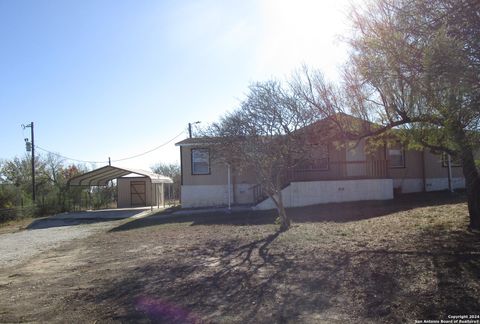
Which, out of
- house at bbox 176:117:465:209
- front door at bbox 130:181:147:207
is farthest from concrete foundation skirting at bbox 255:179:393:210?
front door at bbox 130:181:147:207

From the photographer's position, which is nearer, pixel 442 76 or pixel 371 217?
pixel 442 76

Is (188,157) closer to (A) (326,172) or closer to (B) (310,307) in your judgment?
(A) (326,172)

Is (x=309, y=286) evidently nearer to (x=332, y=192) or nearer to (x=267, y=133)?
(x=267, y=133)

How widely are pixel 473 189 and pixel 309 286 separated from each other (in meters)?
5.47

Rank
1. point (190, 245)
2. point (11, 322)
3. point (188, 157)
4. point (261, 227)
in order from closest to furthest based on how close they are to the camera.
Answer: point (11, 322) → point (190, 245) → point (261, 227) → point (188, 157)

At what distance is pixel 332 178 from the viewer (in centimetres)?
2025

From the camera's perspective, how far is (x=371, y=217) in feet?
44.0

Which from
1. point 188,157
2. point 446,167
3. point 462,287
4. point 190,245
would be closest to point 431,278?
point 462,287

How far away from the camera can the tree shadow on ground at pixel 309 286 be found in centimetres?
479

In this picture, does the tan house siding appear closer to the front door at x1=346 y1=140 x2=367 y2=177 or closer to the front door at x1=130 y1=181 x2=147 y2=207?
the front door at x1=346 y1=140 x2=367 y2=177

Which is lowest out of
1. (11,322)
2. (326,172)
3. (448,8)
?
(11,322)

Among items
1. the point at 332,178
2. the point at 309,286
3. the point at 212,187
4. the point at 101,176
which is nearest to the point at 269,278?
the point at 309,286

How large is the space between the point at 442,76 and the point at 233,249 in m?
5.72

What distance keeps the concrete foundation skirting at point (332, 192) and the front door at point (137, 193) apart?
1757 centimetres
